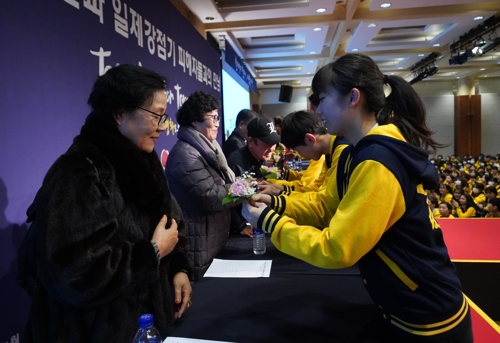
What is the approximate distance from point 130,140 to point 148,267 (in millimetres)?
432

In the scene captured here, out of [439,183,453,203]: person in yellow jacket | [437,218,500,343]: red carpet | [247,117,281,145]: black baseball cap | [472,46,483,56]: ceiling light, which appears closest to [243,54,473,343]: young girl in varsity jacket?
[247,117,281,145]: black baseball cap

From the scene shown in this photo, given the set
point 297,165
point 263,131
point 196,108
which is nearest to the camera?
point 196,108

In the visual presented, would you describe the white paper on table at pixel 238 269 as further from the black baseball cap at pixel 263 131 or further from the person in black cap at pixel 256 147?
the black baseball cap at pixel 263 131

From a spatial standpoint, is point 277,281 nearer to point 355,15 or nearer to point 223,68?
point 223,68

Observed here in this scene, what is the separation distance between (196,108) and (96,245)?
1.34 metres

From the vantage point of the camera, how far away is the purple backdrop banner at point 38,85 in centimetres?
141

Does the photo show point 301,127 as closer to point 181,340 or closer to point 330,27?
point 181,340

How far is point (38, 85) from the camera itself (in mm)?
1599

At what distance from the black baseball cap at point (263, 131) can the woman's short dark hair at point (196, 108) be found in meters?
0.66

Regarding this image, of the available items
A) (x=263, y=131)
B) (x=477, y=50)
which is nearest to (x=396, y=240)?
(x=263, y=131)

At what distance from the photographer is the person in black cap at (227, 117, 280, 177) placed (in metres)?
2.83

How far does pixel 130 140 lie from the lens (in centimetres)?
121

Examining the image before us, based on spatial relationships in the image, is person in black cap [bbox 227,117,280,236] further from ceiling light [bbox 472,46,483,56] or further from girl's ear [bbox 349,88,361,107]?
ceiling light [bbox 472,46,483,56]

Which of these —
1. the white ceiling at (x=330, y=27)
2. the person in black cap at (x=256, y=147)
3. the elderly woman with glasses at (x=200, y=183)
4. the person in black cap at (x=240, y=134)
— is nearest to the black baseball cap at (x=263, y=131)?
the person in black cap at (x=256, y=147)
